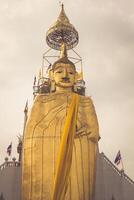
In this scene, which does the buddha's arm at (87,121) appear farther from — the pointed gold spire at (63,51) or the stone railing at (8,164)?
the stone railing at (8,164)

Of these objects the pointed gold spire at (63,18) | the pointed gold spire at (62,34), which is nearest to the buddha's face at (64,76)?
the pointed gold spire at (62,34)

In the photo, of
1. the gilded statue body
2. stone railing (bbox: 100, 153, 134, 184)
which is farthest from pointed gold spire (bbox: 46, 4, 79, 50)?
stone railing (bbox: 100, 153, 134, 184)

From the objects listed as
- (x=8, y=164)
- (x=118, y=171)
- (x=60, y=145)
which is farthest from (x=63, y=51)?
(x=118, y=171)

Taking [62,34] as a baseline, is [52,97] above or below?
below

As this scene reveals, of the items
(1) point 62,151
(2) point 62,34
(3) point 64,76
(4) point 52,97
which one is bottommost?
(1) point 62,151

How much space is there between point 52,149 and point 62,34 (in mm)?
4572

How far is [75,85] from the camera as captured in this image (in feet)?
43.9

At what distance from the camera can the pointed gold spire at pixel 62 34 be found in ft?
47.5

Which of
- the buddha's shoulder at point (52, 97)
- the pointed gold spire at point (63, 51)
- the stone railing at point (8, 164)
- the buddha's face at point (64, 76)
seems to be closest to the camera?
the buddha's shoulder at point (52, 97)

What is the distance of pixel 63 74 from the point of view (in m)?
13.0

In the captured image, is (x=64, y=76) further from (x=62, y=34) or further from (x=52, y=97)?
(x=62, y=34)

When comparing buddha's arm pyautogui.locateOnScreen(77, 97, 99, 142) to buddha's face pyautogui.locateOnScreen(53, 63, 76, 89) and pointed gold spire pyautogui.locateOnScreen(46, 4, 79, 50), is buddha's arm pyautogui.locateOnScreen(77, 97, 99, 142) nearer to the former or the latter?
buddha's face pyautogui.locateOnScreen(53, 63, 76, 89)

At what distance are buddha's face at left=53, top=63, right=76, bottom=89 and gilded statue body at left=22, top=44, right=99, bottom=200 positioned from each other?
0.11 metres

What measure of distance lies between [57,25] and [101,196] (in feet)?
18.7
